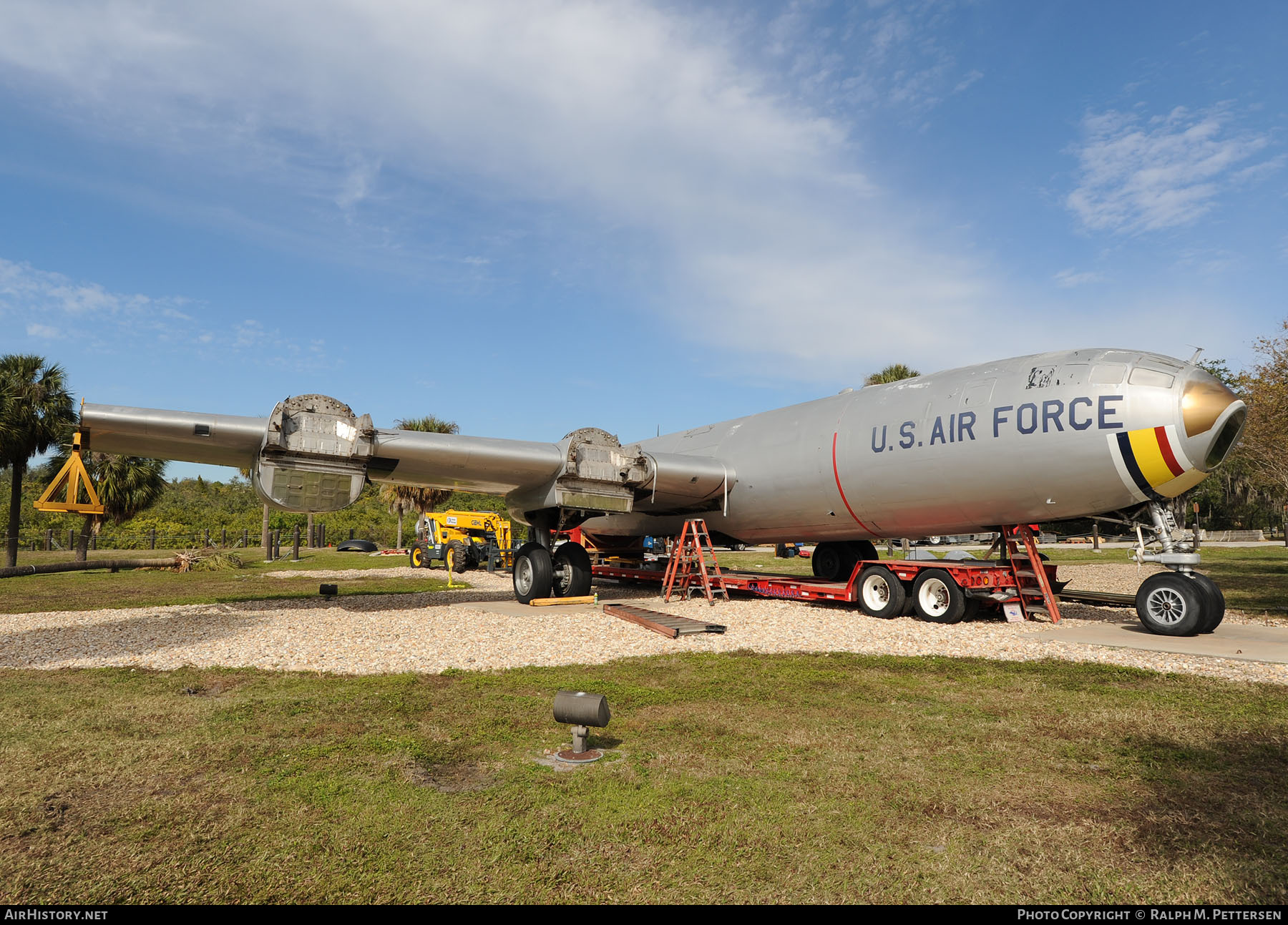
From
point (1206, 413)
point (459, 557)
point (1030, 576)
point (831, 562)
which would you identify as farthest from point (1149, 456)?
point (459, 557)

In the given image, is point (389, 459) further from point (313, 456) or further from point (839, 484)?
point (839, 484)

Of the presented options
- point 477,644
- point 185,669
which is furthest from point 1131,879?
point 185,669

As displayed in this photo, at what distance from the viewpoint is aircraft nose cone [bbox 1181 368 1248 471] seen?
31.9 ft

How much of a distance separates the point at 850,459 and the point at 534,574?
22.5 ft

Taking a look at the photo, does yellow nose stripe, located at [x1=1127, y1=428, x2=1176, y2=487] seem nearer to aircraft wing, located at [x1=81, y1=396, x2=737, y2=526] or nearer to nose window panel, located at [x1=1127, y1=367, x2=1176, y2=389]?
nose window panel, located at [x1=1127, y1=367, x2=1176, y2=389]

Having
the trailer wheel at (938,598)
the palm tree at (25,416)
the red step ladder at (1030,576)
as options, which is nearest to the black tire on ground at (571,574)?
the trailer wheel at (938,598)

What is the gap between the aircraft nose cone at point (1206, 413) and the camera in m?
9.71

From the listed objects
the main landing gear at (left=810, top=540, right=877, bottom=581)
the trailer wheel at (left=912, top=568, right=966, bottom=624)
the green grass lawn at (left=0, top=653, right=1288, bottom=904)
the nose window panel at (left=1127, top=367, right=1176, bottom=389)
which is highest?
the nose window panel at (left=1127, top=367, right=1176, bottom=389)

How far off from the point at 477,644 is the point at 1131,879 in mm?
8204

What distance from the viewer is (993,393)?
1117 cm

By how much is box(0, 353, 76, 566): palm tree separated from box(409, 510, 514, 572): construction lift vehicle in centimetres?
1211

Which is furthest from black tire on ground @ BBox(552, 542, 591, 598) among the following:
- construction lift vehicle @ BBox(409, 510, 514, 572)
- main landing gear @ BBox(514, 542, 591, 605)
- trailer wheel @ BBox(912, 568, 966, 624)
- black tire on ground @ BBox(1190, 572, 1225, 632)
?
construction lift vehicle @ BBox(409, 510, 514, 572)

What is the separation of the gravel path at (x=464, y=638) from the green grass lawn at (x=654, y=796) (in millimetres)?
1516

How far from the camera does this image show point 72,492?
10.2 metres
